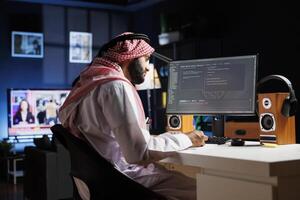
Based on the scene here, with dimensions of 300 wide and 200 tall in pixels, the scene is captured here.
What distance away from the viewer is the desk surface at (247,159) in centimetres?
152

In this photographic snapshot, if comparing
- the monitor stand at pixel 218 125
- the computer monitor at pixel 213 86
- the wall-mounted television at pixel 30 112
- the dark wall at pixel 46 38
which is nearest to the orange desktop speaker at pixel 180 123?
the computer monitor at pixel 213 86

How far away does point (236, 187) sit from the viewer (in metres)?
1.69

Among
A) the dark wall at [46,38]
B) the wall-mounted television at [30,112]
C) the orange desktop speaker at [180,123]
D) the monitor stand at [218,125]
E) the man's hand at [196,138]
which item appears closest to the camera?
the man's hand at [196,138]

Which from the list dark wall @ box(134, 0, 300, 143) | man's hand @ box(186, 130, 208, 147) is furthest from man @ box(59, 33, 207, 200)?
dark wall @ box(134, 0, 300, 143)

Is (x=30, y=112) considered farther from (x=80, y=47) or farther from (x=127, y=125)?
(x=127, y=125)

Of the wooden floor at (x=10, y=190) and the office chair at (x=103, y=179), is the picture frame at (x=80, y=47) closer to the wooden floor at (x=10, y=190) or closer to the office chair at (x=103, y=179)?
the wooden floor at (x=10, y=190)

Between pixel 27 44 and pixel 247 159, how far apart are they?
6795 millimetres

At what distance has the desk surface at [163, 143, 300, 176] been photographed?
4.99 ft

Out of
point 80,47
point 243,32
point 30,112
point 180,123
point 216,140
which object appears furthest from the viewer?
point 80,47

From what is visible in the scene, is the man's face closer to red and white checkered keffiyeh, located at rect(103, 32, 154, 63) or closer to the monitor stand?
red and white checkered keffiyeh, located at rect(103, 32, 154, 63)

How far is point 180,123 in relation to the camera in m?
2.59

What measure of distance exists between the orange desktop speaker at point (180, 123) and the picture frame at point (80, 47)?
5.89 meters

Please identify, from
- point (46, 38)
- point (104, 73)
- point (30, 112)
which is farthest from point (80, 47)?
point (104, 73)

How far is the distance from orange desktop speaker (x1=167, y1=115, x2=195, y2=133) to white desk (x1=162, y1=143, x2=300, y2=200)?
2.07 feet
